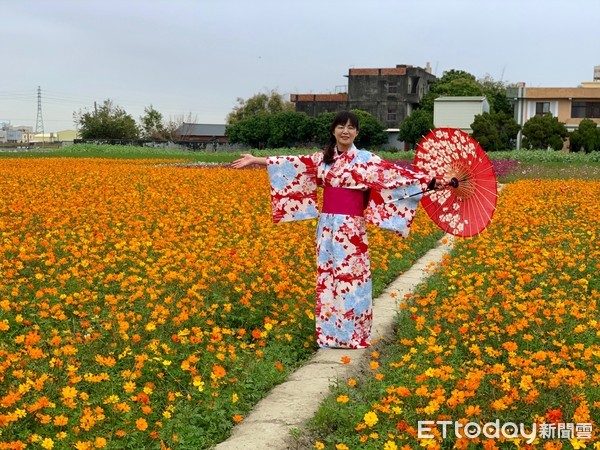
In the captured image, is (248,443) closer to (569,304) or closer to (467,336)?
(467,336)

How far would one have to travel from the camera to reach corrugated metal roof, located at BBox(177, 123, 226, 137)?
8669 centimetres

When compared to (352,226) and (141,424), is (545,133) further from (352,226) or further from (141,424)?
(141,424)

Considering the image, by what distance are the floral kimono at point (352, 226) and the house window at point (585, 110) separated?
172 feet

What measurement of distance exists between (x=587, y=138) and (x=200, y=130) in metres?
55.0

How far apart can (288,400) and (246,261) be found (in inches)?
93.3

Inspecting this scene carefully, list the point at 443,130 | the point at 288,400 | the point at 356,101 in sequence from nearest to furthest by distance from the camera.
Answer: the point at 288,400 → the point at 443,130 → the point at 356,101

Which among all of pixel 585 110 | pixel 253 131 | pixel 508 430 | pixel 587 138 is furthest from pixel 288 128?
pixel 508 430

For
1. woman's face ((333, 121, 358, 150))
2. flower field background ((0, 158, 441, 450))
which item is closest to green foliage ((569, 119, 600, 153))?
flower field background ((0, 158, 441, 450))

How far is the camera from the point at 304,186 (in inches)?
251

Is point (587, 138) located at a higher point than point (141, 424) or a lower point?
higher

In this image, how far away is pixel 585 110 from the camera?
54.6 m

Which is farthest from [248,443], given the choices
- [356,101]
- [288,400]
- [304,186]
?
[356,101]

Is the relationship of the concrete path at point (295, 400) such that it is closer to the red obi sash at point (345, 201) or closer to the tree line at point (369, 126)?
the red obi sash at point (345, 201)

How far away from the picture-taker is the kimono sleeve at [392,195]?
19.7ft
